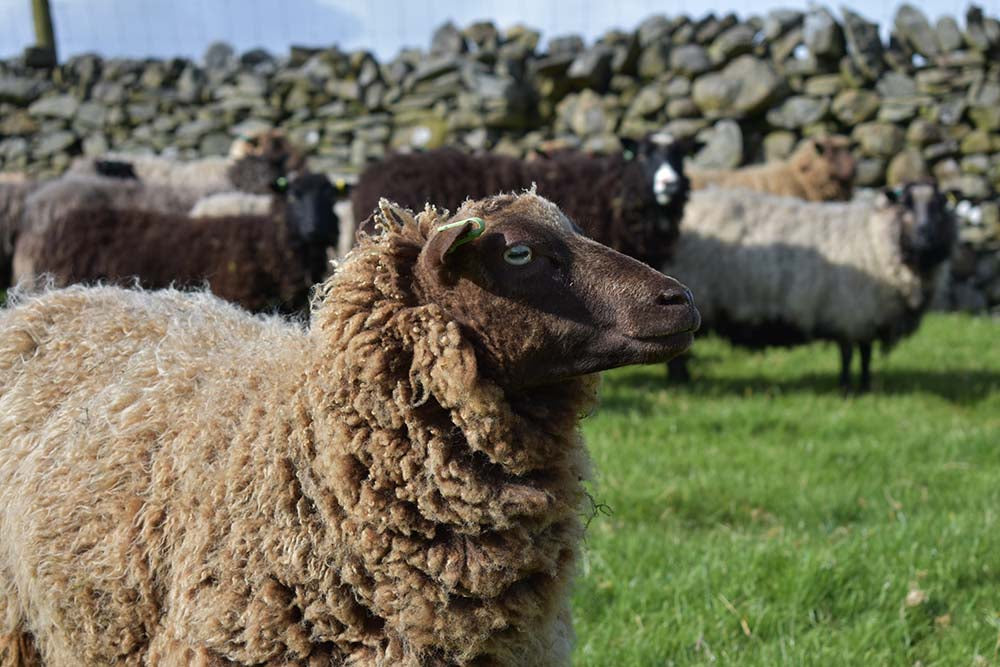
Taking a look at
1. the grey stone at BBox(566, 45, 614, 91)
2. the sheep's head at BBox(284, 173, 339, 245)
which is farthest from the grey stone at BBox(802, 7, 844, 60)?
the sheep's head at BBox(284, 173, 339, 245)

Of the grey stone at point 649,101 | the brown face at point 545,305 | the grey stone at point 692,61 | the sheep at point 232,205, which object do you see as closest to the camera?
the brown face at point 545,305

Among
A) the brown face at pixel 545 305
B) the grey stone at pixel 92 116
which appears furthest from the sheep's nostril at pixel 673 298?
the grey stone at pixel 92 116

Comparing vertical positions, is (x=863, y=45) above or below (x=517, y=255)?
below

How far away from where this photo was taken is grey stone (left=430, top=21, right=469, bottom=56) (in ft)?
44.3

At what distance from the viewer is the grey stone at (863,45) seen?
1214cm

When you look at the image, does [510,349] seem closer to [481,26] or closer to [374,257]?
[374,257]

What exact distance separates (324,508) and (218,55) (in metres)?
14.2

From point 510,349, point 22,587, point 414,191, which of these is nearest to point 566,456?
point 510,349

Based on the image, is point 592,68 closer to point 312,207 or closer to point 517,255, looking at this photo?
point 312,207

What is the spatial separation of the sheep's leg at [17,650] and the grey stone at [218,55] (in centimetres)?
1351

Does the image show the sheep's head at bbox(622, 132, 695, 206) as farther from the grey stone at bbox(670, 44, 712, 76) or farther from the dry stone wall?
the grey stone at bbox(670, 44, 712, 76)

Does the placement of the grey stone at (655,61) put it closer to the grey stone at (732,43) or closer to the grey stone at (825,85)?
the grey stone at (732,43)

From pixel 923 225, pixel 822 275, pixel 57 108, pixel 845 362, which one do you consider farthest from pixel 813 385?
pixel 57 108

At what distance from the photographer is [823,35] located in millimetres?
12078
